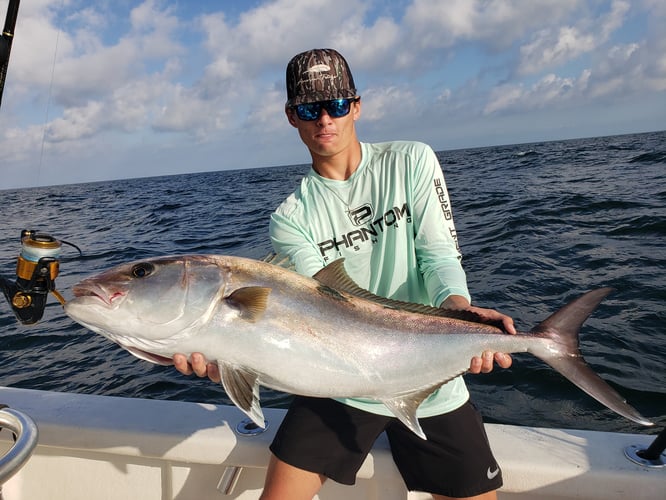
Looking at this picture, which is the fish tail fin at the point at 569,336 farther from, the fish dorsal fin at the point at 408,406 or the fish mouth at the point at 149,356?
the fish mouth at the point at 149,356

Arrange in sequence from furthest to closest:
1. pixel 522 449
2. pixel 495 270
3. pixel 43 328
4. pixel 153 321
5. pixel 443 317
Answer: pixel 495 270 < pixel 43 328 < pixel 522 449 < pixel 443 317 < pixel 153 321

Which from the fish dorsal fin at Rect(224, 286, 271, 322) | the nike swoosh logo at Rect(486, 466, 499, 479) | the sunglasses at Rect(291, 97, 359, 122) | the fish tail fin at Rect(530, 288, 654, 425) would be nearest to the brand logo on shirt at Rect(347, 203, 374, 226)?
the sunglasses at Rect(291, 97, 359, 122)

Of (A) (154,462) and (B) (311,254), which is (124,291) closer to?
(B) (311,254)

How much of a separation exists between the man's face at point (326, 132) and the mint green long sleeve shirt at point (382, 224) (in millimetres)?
217

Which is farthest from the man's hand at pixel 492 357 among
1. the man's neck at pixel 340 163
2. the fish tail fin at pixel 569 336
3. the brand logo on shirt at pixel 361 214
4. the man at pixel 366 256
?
the man's neck at pixel 340 163

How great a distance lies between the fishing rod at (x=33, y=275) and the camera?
2527mm

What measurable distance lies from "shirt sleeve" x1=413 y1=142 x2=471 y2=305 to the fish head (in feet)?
4.38

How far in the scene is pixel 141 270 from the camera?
221cm

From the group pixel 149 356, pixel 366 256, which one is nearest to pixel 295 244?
pixel 366 256

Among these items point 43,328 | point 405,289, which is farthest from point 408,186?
point 43,328

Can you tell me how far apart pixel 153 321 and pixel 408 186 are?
177 cm

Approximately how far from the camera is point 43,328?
28.1ft

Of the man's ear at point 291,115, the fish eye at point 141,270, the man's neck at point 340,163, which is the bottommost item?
the fish eye at point 141,270

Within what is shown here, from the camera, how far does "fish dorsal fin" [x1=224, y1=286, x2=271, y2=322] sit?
219 cm
